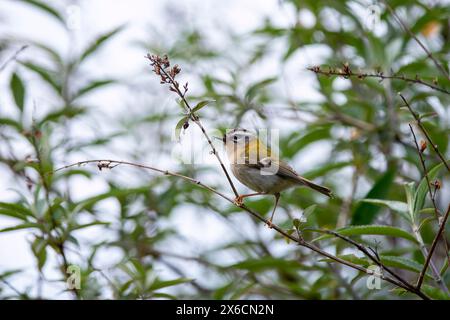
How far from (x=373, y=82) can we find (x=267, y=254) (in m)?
1.61

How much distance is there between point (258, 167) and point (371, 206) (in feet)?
2.88

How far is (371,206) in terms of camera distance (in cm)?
414

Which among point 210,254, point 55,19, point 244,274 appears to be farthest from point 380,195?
point 55,19

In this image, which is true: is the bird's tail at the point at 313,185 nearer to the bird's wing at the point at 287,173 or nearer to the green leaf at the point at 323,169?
the bird's wing at the point at 287,173

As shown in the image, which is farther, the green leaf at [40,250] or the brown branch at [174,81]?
the green leaf at [40,250]

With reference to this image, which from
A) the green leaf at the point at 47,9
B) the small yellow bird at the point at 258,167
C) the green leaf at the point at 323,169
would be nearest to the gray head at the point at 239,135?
the small yellow bird at the point at 258,167

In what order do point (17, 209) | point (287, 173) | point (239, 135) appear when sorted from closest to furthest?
point (17, 209), point (287, 173), point (239, 135)

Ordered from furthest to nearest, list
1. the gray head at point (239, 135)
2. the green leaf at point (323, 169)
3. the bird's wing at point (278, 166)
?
the gray head at point (239, 135), the green leaf at point (323, 169), the bird's wing at point (278, 166)

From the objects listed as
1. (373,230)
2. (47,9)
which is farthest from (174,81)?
(47,9)

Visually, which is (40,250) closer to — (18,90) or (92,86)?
(18,90)

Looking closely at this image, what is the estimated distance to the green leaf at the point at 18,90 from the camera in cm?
492

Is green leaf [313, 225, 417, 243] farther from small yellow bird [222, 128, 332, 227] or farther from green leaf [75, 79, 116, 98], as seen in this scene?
green leaf [75, 79, 116, 98]

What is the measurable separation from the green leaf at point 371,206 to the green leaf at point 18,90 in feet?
8.85

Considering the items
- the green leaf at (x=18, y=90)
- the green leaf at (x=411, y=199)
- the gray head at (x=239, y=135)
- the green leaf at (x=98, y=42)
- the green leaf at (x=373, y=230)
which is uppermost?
the green leaf at (x=98, y=42)
